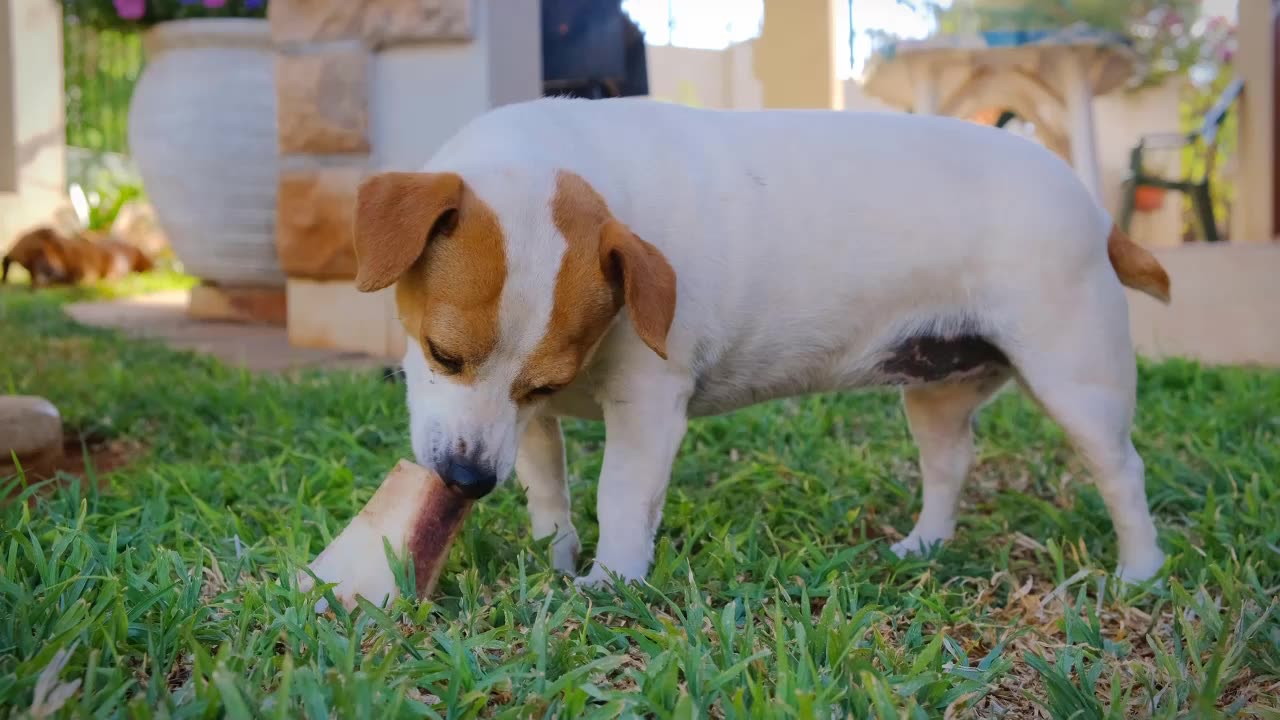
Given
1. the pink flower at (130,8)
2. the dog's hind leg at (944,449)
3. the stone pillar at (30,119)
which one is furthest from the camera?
the stone pillar at (30,119)

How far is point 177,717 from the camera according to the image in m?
1.28

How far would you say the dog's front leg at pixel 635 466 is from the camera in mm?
1976

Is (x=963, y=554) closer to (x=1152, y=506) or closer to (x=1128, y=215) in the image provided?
(x=1152, y=506)

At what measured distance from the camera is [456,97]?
4434 millimetres

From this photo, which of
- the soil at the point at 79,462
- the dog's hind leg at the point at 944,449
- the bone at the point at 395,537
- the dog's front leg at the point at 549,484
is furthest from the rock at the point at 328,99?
the bone at the point at 395,537

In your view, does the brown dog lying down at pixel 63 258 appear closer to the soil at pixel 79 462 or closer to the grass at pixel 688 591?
the grass at pixel 688 591

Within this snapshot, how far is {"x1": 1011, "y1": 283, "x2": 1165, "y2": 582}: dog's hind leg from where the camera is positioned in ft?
6.98

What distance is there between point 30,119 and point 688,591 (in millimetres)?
10740

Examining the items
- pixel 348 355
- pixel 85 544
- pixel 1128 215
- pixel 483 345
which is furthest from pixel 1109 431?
pixel 1128 215

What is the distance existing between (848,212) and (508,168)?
0.66 metres

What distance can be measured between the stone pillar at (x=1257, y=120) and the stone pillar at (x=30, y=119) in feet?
31.6

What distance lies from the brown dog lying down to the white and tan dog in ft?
24.7

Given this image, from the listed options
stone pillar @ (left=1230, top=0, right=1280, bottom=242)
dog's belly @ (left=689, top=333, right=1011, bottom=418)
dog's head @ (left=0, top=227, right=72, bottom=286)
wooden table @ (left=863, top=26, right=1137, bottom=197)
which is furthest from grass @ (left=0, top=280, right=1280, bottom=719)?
dog's head @ (left=0, top=227, right=72, bottom=286)

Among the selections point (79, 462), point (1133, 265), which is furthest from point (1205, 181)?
point (79, 462)
